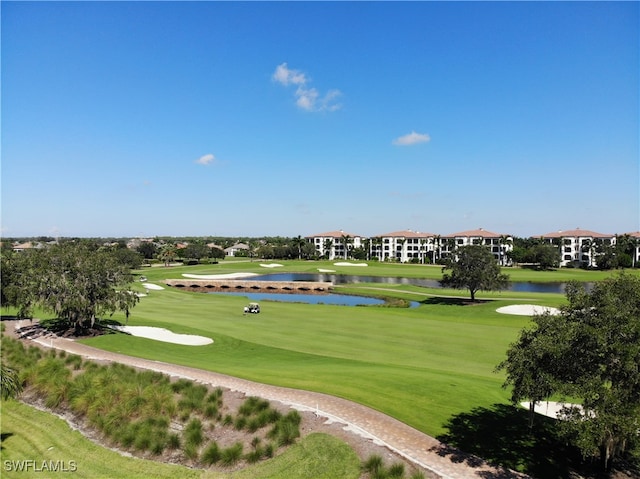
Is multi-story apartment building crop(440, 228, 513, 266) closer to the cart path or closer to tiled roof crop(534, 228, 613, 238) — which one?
tiled roof crop(534, 228, 613, 238)

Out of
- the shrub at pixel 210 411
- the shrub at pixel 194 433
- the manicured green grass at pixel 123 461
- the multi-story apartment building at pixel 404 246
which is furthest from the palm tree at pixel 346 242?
the manicured green grass at pixel 123 461

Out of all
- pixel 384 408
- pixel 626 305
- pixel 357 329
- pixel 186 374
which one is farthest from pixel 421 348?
pixel 626 305

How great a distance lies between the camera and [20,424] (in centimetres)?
1817

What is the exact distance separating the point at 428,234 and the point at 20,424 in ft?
548

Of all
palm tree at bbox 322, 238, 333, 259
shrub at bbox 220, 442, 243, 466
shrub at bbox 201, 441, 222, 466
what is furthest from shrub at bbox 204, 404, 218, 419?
palm tree at bbox 322, 238, 333, 259

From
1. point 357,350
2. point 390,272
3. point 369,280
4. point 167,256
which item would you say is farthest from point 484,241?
point 357,350

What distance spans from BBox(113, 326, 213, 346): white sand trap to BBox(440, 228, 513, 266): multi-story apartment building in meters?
126

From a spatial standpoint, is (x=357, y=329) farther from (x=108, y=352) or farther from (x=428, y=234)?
(x=428, y=234)

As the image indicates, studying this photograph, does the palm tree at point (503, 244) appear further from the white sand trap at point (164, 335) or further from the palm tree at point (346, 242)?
the white sand trap at point (164, 335)

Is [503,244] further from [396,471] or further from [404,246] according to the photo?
[396,471]

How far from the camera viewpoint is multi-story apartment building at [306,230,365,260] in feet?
609

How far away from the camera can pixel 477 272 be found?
58875 mm

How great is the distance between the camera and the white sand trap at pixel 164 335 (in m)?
31.6

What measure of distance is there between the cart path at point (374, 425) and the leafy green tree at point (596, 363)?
2.82 meters
